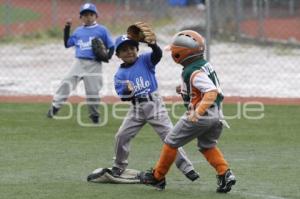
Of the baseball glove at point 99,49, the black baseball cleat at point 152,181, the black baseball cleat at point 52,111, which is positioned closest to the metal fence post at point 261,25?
the baseball glove at point 99,49

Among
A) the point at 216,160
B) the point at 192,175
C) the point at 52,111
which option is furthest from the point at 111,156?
the point at 52,111

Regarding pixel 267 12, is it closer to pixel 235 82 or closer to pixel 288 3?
pixel 288 3

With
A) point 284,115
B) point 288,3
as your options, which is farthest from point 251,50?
point 284,115

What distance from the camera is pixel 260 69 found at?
61.3 ft

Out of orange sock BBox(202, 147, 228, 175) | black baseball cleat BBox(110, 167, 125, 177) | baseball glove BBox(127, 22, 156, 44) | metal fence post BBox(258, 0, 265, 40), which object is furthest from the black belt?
metal fence post BBox(258, 0, 265, 40)

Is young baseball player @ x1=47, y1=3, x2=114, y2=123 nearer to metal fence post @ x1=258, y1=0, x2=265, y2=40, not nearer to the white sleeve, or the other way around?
the white sleeve

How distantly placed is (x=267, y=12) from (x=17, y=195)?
16151 millimetres

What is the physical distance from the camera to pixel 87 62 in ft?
43.5

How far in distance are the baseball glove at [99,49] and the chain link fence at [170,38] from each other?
2437 millimetres

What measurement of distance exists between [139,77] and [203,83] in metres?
1.00

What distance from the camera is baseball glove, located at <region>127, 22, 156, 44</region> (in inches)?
339

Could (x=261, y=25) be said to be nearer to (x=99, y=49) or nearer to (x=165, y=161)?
(x=99, y=49)

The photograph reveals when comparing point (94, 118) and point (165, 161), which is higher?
point (165, 161)

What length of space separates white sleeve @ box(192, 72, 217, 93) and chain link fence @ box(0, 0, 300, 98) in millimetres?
6840
